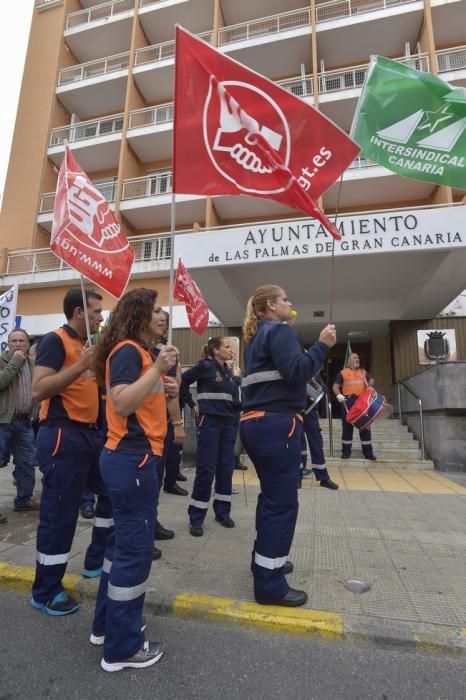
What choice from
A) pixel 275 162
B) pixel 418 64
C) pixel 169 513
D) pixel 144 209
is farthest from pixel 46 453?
pixel 418 64

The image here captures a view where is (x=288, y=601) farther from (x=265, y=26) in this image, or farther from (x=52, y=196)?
(x=265, y=26)

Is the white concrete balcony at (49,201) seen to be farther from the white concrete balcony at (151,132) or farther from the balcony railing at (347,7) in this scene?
the balcony railing at (347,7)

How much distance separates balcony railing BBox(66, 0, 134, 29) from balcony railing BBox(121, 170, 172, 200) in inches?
342

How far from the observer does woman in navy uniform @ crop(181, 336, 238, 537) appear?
12.2 ft

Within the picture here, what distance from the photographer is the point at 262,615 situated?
7.43 feet

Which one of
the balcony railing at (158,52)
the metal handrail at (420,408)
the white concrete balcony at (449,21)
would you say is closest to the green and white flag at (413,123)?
the metal handrail at (420,408)

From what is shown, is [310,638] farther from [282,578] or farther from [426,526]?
[426,526]

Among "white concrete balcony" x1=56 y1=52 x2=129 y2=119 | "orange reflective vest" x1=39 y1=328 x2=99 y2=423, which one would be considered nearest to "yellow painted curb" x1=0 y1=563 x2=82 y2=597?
"orange reflective vest" x1=39 y1=328 x2=99 y2=423

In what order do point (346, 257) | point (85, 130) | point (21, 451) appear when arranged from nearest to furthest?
point (21, 451) → point (346, 257) → point (85, 130)

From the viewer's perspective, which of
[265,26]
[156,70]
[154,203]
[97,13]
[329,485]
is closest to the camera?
[329,485]

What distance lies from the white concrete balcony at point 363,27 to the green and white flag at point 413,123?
50.6 ft

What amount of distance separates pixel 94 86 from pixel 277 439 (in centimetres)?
2184

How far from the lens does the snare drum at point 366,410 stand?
6.83 meters

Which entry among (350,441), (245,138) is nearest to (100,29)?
(245,138)
